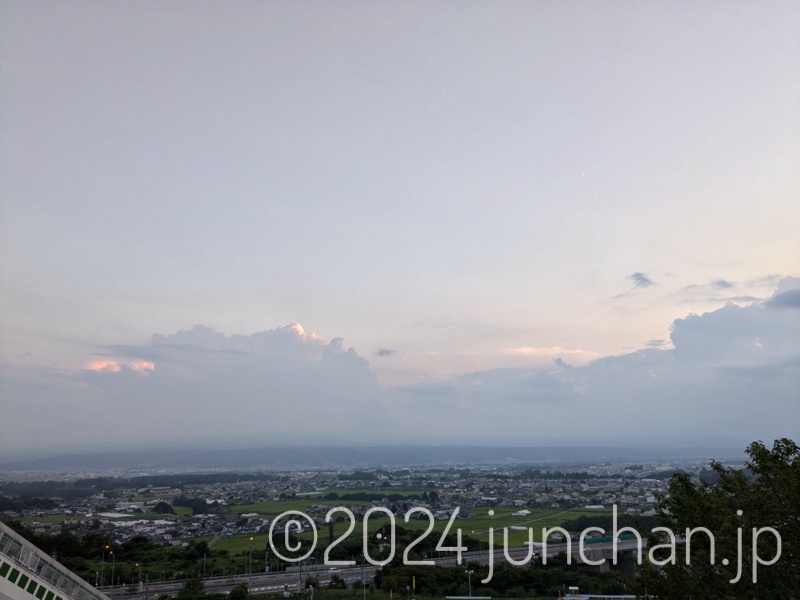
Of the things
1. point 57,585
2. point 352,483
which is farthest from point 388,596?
point 352,483

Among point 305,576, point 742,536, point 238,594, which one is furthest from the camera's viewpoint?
point 305,576

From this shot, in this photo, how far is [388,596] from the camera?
26.4 m

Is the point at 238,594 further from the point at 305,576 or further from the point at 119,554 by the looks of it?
the point at 119,554

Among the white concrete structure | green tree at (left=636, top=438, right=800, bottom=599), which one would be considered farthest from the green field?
green tree at (left=636, top=438, right=800, bottom=599)

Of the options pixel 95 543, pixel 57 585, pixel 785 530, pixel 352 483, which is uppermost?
pixel 785 530

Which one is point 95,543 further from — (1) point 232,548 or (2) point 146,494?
(2) point 146,494

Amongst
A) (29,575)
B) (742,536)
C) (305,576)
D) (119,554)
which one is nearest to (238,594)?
(305,576)

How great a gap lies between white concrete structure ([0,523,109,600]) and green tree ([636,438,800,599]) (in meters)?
11.3

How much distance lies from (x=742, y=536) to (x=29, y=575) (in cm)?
1278

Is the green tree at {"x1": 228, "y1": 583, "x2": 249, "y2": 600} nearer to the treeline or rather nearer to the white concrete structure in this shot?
the treeline

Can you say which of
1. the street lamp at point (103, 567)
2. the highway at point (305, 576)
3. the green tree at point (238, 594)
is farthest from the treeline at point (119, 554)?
the green tree at point (238, 594)

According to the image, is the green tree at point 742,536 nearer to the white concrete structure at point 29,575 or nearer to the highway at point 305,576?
the white concrete structure at point 29,575

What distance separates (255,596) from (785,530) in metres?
23.7

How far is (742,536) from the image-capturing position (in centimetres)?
877
